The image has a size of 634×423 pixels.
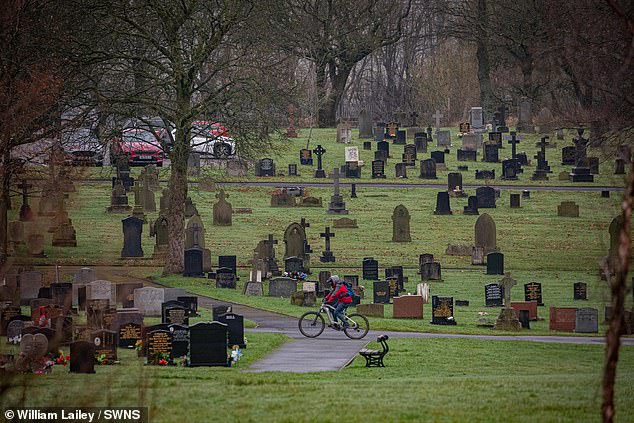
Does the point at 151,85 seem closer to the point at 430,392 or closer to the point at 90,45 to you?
the point at 90,45

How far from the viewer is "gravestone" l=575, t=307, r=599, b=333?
896 inches

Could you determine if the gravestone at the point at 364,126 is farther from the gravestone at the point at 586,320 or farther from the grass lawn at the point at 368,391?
the grass lawn at the point at 368,391

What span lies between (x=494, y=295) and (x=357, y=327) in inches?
220

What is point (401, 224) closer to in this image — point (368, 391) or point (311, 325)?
point (311, 325)

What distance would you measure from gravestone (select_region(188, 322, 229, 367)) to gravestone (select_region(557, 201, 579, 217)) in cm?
2438

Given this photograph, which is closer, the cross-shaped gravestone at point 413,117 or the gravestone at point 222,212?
the gravestone at point 222,212

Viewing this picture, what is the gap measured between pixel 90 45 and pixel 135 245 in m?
7.00

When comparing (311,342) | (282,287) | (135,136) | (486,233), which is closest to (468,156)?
(486,233)

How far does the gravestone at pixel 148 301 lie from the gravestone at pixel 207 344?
603 cm

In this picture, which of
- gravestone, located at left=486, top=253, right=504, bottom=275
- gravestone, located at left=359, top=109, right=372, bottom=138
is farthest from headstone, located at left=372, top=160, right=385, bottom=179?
gravestone, located at left=486, top=253, right=504, bottom=275

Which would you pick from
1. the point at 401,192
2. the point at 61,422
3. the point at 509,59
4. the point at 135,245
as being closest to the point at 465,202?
the point at 401,192

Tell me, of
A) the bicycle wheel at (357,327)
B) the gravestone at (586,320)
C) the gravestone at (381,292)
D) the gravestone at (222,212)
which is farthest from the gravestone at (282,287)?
the gravestone at (222,212)

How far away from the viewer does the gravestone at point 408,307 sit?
961 inches

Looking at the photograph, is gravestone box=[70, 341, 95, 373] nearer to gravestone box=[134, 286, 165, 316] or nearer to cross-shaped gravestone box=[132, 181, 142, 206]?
gravestone box=[134, 286, 165, 316]
